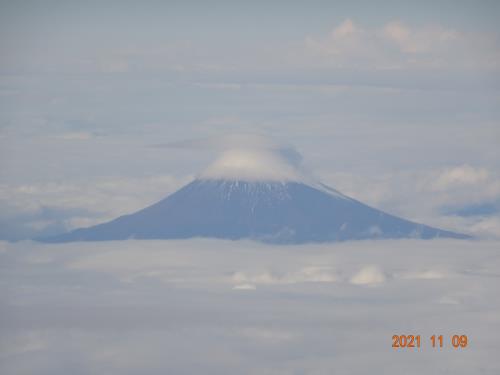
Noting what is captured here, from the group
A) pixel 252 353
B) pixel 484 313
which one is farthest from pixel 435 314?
pixel 252 353

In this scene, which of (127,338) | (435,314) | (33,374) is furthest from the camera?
(435,314)

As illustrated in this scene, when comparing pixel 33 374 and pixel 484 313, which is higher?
pixel 484 313

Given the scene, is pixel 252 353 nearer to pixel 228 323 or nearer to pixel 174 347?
pixel 174 347

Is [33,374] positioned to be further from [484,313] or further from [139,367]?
[484,313]

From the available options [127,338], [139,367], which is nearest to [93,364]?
[139,367]

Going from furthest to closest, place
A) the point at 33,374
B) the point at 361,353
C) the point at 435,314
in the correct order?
the point at 435,314, the point at 361,353, the point at 33,374

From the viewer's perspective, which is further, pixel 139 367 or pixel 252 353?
pixel 252 353
